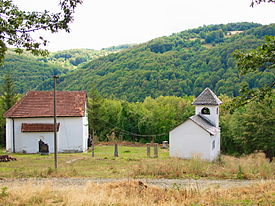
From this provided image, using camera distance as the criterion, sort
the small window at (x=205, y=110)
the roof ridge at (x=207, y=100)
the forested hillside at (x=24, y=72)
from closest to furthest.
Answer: the roof ridge at (x=207, y=100), the small window at (x=205, y=110), the forested hillside at (x=24, y=72)

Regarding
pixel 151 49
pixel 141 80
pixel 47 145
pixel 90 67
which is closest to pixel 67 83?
pixel 90 67

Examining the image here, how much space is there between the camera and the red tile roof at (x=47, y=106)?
35438 millimetres

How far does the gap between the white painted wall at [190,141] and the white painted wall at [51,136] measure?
36.3ft

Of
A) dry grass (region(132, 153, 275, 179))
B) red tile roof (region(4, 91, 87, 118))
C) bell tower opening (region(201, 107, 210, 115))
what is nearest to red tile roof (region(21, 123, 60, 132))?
red tile roof (region(4, 91, 87, 118))

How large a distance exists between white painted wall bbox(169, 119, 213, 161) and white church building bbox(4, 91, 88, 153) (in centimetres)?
1114

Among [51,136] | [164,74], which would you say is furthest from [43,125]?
[164,74]

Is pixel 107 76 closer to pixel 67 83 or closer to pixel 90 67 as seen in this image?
pixel 67 83

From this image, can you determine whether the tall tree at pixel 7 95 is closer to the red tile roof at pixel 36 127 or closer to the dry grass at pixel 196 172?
the red tile roof at pixel 36 127

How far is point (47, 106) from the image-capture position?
36.1 m

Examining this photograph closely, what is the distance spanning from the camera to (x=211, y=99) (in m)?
32.2

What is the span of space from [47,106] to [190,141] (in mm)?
16252

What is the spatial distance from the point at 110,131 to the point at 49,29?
45.3 m

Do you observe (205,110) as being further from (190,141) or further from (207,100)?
(190,141)

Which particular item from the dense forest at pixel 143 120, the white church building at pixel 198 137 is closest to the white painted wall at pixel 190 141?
the white church building at pixel 198 137
